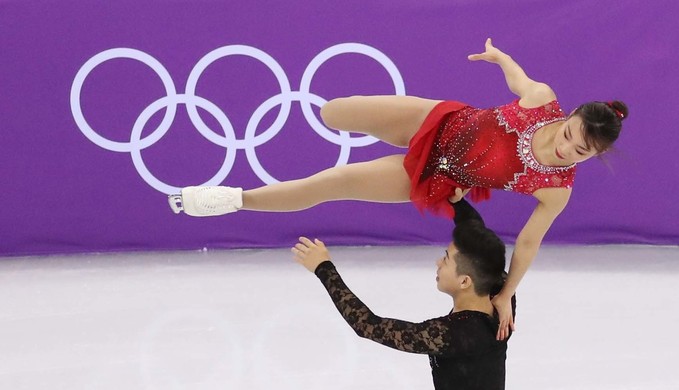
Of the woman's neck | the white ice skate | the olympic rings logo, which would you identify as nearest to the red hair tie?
the woman's neck

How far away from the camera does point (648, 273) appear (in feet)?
19.7

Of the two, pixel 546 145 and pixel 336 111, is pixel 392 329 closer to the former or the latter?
pixel 546 145

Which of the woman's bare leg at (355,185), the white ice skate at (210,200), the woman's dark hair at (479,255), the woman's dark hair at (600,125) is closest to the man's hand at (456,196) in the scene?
the woman's bare leg at (355,185)

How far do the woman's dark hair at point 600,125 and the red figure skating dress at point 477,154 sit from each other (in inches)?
11.8

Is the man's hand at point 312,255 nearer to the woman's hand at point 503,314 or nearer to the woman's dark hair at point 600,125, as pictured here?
the woman's hand at point 503,314

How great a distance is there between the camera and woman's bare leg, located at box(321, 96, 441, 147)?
378 cm

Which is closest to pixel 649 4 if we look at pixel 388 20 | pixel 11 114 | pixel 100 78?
pixel 388 20

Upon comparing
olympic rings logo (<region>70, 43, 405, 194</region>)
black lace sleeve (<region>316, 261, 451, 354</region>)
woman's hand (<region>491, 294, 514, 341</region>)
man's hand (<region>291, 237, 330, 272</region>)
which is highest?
olympic rings logo (<region>70, 43, 405, 194</region>)

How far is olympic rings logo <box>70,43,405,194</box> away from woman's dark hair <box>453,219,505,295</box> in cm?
298

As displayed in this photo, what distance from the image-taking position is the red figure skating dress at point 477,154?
355cm

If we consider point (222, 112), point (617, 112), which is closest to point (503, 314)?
point (617, 112)

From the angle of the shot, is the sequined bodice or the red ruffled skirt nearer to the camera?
the sequined bodice

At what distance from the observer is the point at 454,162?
366 centimetres

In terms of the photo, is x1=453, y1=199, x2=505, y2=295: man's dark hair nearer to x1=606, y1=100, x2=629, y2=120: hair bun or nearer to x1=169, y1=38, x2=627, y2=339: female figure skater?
x1=169, y1=38, x2=627, y2=339: female figure skater
